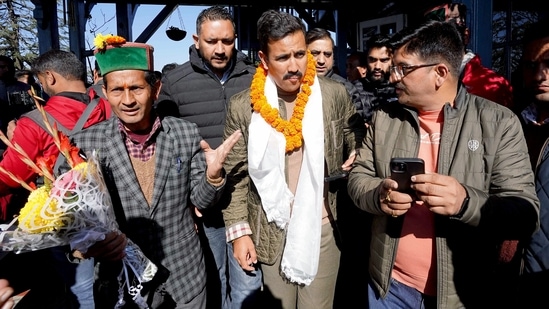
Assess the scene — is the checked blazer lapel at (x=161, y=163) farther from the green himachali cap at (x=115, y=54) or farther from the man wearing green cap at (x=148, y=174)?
the green himachali cap at (x=115, y=54)

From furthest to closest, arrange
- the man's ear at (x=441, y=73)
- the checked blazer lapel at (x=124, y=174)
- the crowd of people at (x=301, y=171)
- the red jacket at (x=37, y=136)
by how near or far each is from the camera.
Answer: the red jacket at (x=37, y=136) → the checked blazer lapel at (x=124, y=174) → the man's ear at (x=441, y=73) → the crowd of people at (x=301, y=171)

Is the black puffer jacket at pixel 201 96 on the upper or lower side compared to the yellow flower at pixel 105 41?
lower

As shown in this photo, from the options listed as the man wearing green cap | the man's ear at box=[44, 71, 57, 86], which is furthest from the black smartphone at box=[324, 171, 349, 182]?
the man's ear at box=[44, 71, 57, 86]

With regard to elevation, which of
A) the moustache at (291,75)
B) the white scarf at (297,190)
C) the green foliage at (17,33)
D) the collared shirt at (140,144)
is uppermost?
the green foliage at (17,33)

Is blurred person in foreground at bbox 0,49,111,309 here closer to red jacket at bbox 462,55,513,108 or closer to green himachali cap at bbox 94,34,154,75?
green himachali cap at bbox 94,34,154,75

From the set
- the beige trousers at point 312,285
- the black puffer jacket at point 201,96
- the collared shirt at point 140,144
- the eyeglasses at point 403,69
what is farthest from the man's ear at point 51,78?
the eyeglasses at point 403,69

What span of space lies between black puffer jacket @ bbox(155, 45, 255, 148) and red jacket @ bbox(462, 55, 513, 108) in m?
1.60

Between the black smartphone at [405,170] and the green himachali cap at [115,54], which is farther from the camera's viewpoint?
the green himachali cap at [115,54]

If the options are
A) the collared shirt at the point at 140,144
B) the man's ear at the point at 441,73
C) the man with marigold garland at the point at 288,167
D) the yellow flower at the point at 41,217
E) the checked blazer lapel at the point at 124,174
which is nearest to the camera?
the yellow flower at the point at 41,217

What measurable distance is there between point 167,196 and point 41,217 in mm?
776

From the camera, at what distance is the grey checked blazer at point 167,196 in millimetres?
2062

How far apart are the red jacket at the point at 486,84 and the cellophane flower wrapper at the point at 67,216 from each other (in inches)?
86.6

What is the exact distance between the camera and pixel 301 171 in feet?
7.63

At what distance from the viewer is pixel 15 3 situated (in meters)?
13.9
